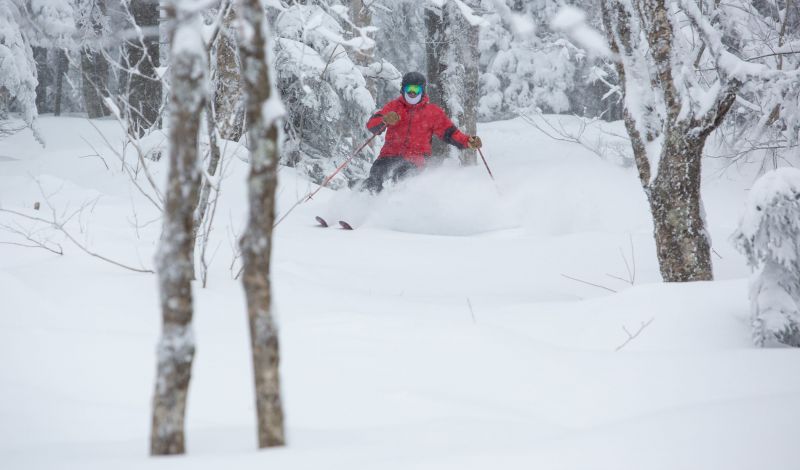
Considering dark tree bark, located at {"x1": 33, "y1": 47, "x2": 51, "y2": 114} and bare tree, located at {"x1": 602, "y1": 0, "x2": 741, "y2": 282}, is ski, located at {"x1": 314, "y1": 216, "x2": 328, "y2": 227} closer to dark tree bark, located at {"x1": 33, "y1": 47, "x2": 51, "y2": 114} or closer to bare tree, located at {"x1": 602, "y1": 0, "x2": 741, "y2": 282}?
bare tree, located at {"x1": 602, "y1": 0, "x2": 741, "y2": 282}

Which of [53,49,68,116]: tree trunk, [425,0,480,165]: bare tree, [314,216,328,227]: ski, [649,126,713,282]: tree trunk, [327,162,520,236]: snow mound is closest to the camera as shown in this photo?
[649,126,713,282]: tree trunk

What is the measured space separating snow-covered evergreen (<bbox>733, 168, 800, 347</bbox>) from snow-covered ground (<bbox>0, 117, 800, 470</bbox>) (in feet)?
0.46

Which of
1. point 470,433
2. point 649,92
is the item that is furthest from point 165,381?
point 649,92

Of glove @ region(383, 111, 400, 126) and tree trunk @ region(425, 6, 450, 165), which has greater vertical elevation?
tree trunk @ region(425, 6, 450, 165)

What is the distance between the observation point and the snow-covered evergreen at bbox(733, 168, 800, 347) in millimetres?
3025

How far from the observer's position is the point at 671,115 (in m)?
4.13

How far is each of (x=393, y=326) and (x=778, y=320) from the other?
1872 mm

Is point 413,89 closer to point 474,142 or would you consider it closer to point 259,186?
point 474,142

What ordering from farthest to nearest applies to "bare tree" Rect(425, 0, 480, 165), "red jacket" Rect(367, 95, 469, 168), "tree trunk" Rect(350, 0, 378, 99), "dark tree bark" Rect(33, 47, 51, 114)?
"dark tree bark" Rect(33, 47, 51, 114) → "bare tree" Rect(425, 0, 480, 165) → "tree trunk" Rect(350, 0, 378, 99) → "red jacket" Rect(367, 95, 469, 168)

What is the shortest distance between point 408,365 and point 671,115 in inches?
100

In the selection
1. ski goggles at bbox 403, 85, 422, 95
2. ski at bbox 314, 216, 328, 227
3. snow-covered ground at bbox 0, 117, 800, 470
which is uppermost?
ski goggles at bbox 403, 85, 422, 95

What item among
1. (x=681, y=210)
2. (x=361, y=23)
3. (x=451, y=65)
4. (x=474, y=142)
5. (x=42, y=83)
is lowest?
(x=681, y=210)

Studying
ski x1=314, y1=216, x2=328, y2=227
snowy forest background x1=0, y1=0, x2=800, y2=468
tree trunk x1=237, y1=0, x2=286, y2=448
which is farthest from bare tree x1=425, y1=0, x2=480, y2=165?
tree trunk x1=237, y1=0, x2=286, y2=448

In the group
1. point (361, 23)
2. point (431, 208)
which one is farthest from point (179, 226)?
point (361, 23)
